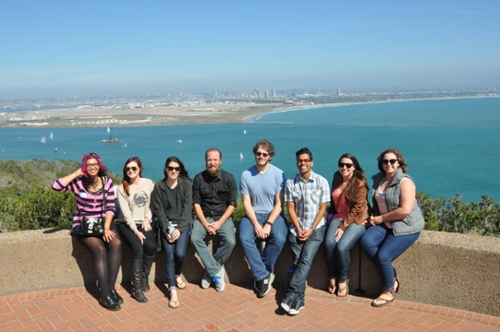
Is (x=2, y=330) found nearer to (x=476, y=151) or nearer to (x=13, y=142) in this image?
(x=476, y=151)

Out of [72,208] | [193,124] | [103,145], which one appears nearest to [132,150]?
[103,145]

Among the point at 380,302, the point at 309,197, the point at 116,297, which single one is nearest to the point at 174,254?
the point at 116,297

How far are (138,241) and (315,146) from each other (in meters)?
66.8

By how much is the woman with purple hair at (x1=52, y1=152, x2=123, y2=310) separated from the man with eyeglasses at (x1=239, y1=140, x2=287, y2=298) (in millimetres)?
1173

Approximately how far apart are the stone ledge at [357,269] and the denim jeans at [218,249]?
186mm

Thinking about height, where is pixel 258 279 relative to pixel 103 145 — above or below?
above

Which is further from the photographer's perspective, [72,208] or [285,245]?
[72,208]

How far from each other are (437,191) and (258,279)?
40768 mm

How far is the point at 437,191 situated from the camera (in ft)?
135

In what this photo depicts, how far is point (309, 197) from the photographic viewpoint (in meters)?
4.10

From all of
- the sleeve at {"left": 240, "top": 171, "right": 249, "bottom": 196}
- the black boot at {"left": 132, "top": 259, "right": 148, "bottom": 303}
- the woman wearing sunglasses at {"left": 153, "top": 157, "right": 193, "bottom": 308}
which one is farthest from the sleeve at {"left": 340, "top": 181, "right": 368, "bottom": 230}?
the black boot at {"left": 132, "top": 259, "right": 148, "bottom": 303}

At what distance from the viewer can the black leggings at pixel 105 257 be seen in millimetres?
3939

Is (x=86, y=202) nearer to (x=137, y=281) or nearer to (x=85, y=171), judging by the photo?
(x=85, y=171)

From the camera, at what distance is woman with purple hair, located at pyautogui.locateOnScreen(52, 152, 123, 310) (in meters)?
4.00
